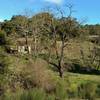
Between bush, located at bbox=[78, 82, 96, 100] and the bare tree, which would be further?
the bare tree

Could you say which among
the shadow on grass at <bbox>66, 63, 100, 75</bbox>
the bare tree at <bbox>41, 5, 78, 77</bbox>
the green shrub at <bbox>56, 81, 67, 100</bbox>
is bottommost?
the shadow on grass at <bbox>66, 63, 100, 75</bbox>

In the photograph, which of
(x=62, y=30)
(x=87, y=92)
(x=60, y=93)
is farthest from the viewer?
(x=62, y=30)

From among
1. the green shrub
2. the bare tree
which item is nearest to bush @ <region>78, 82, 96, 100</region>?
the green shrub

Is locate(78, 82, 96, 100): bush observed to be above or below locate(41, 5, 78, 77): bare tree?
below

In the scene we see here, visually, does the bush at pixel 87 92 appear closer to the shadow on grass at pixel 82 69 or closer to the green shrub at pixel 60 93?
the green shrub at pixel 60 93

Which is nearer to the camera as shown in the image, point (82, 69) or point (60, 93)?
point (60, 93)

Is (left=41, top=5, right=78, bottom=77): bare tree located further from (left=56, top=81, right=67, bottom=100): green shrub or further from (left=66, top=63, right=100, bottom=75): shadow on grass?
(left=56, top=81, right=67, bottom=100): green shrub

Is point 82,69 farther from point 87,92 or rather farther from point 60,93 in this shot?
point 60,93

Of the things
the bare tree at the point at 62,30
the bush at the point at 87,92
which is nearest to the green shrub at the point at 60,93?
the bush at the point at 87,92

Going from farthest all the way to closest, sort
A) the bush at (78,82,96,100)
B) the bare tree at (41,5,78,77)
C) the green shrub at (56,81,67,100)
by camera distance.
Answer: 1. the bare tree at (41,5,78,77)
2. the bush at (78,82,96,100)
3. the green shrub at (56,81,67,100)

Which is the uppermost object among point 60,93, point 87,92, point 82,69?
point 60,93

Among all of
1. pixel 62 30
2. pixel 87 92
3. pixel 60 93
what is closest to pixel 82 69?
pixel 62 30

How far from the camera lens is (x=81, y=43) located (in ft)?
153

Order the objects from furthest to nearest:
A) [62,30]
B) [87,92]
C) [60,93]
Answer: [62,30] < [87,92] < [60,93]
